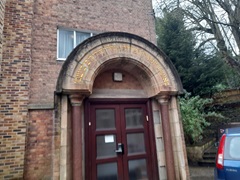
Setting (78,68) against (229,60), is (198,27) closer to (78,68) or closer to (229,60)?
(229,60)

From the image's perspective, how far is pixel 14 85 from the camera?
4805 mm

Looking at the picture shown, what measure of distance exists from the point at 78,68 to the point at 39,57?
243 cm

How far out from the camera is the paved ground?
5805 millimetres

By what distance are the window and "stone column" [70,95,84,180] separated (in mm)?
2743

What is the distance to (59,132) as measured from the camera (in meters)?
3.94

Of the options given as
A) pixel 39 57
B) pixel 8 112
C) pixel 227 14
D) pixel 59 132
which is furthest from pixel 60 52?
pixel 227 14

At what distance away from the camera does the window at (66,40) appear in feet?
20.7

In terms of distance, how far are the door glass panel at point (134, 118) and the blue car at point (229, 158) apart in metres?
2.21

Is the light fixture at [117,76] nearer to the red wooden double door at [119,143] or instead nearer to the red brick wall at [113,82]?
the red brick wall at [113,82]

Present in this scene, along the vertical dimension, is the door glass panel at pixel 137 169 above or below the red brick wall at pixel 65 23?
below

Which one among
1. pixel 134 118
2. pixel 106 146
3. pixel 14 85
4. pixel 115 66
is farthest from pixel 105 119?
pixel 14 85

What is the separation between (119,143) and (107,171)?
793 mm

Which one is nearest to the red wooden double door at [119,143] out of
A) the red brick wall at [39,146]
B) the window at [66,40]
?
the red brick wall at [39,146]

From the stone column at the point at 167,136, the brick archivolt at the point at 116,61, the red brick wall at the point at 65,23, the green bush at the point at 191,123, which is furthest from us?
the green bush at the point at 191,123
